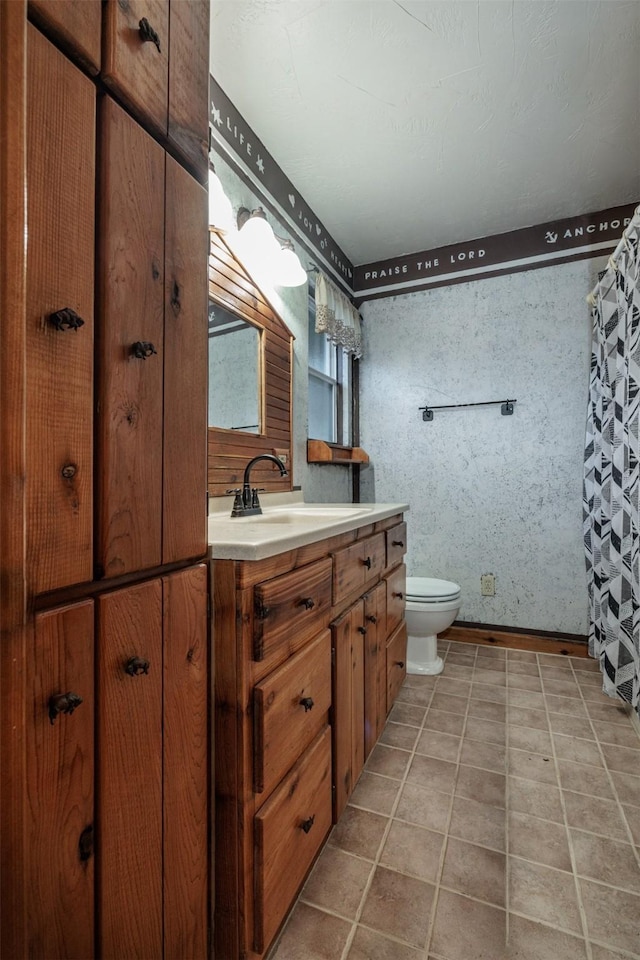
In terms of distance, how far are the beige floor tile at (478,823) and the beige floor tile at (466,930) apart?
20 cm

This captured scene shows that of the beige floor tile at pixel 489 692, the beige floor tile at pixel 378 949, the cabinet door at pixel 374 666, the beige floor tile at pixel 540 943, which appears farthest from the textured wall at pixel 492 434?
the beige floor tile at pixel 378 949

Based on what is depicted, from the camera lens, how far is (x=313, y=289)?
2.48 metres

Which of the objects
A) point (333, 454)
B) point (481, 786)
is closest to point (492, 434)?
point (333, 454)

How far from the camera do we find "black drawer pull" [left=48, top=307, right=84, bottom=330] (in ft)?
1.68

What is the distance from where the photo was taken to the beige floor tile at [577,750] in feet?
5.17

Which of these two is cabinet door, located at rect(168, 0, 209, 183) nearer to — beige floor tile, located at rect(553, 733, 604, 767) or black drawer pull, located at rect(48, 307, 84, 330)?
black drawer pull, located at rect(48, 307, 84, 330)

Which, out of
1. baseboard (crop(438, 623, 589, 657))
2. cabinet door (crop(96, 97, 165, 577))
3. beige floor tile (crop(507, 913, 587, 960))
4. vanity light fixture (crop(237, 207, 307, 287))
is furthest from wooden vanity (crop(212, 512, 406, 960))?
baseboard (crop(438, 623, 589, 657))

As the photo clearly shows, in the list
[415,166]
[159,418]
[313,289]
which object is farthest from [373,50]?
[159,418]

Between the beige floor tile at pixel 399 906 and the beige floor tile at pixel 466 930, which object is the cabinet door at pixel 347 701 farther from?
the beige floor tile at pixel 466 930

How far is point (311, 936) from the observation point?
38.1 inches

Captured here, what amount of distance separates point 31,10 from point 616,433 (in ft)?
7.14

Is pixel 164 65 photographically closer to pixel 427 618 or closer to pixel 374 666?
pixel 374 666

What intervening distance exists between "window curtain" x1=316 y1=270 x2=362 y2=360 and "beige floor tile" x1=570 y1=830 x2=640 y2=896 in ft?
7.45

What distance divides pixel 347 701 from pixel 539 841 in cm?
66
